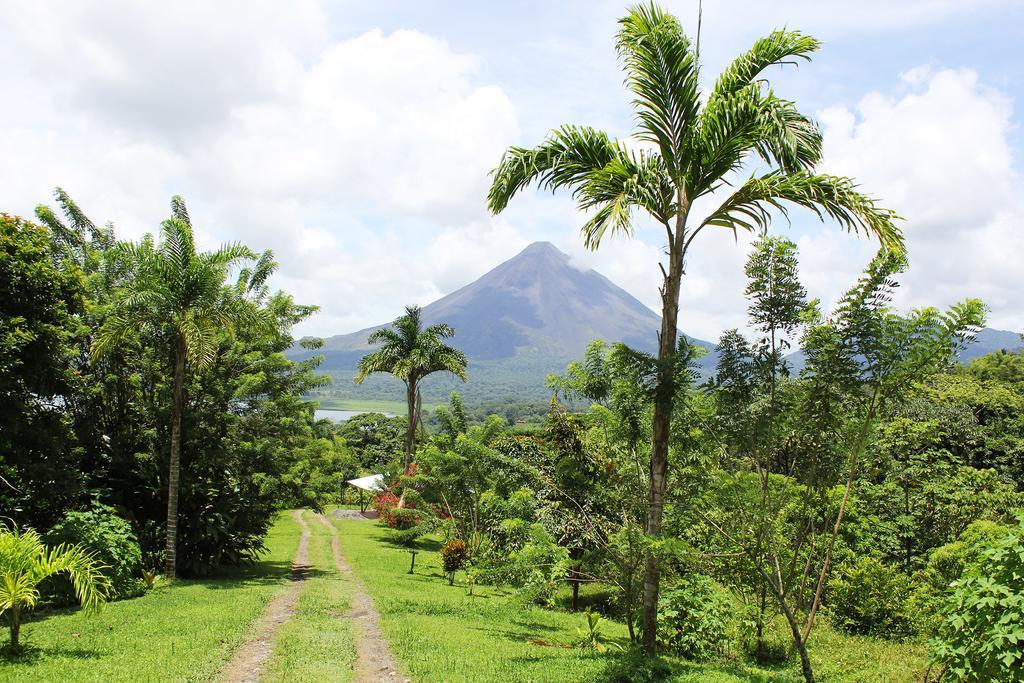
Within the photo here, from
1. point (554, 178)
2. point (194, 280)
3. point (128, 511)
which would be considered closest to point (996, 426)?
point (554, 178)

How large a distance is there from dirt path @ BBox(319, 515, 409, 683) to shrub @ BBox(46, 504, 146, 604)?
5133 mm

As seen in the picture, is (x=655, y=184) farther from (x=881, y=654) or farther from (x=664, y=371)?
(x=881, y=654)

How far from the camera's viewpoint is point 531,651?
9617mm

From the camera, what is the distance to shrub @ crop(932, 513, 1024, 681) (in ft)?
17.3

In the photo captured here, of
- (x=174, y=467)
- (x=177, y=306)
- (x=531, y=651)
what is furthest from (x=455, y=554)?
(x=177, y=306)

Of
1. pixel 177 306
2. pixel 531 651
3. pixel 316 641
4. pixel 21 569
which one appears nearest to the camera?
pixel 21 569

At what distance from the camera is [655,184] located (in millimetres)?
7453

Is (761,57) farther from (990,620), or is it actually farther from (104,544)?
(104,544)

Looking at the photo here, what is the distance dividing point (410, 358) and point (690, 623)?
64.6 feet

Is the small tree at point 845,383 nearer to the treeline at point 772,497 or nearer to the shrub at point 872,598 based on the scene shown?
the treeline at point 772,497

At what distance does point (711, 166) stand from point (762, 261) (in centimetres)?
142

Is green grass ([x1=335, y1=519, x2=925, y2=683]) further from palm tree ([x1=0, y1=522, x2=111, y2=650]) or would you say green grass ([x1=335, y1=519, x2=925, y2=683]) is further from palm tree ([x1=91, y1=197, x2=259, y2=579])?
palm tree ([x1=91, y1=197, x2=259, y2=579])

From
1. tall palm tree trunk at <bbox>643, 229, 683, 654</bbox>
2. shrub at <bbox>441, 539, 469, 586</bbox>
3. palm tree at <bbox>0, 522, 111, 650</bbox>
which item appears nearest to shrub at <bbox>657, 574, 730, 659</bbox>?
tall palm tree trunk at <bbox>643, 229, 683, 654</bbox>

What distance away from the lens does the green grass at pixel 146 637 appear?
7.43 m
